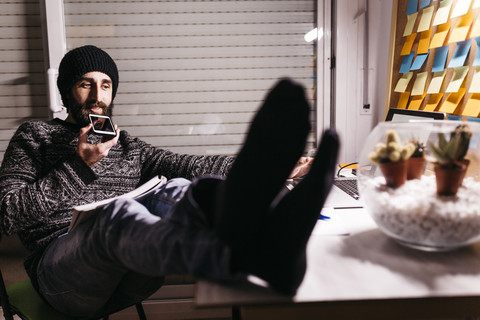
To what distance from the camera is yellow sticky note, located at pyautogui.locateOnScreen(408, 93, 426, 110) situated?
1530mm

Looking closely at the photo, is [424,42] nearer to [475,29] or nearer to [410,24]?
[410,24]

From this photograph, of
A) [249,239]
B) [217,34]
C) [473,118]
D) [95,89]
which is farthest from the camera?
[217,34]

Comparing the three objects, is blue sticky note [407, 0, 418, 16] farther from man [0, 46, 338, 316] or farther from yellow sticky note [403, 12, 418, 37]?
man [0, 46, 338, 316]

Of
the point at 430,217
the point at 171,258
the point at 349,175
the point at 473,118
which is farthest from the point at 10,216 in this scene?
the point at 473,118

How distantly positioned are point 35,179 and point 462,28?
1.56 meters

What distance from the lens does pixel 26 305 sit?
1157 mm

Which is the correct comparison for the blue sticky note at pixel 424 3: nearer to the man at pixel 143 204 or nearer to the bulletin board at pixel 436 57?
the bulletin board at pixel 436 57

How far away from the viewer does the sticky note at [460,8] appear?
1.25 m

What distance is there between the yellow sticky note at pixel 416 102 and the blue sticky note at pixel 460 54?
0.21 m

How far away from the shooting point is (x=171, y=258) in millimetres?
651

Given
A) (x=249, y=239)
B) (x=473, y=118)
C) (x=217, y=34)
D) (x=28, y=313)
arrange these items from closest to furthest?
(x=249, y=239), (x=28, y=313), (x=473, y=118), (x=217, y=34)

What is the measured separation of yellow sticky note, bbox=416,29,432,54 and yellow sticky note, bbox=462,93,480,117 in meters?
0.35

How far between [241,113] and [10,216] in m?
1.28

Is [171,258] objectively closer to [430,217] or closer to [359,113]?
[430,217]
